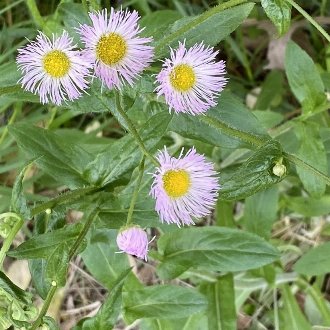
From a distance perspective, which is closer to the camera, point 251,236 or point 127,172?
point 127,172

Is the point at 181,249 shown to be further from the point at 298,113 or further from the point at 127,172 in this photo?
the point at 298,113

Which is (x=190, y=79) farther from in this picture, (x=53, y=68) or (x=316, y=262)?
(x=316, y=262)

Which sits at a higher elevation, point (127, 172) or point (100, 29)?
point (100, 29)

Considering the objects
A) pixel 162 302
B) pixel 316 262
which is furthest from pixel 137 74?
pixel 316 262

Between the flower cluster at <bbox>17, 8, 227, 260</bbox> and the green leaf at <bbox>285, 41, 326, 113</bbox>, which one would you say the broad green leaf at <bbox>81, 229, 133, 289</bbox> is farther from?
the green leaf at <bbox>285, 41, 326, 113</bbox>

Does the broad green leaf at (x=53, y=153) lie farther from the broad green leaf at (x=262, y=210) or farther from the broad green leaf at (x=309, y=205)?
the broad green leaf at (x=309, y=205)

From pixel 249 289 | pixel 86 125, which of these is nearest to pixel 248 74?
pixel 86 125

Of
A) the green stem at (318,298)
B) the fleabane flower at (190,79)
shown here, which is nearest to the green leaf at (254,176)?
the fleabane flower at (190,79)

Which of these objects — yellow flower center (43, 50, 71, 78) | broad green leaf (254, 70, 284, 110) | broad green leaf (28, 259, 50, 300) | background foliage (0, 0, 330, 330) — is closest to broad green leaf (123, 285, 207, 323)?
background foliage (0, 0, 330, 330)
